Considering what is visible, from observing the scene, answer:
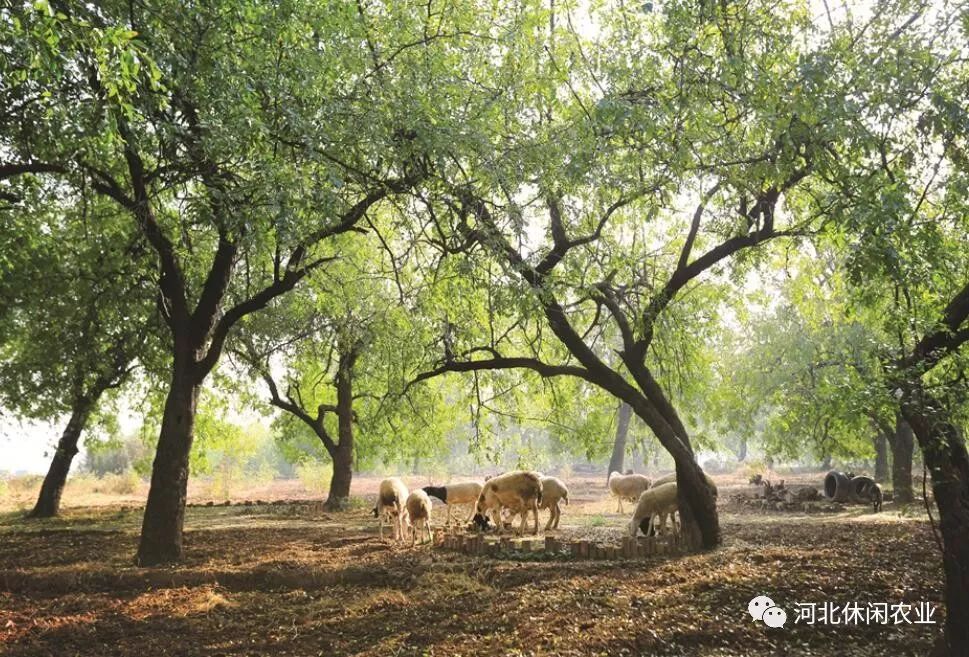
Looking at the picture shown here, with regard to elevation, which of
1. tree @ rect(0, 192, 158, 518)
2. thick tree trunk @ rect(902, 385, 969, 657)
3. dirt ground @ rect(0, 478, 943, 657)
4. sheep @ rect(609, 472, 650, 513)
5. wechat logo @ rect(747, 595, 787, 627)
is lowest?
dirt ground @ rect(0, 478, 943, 657)

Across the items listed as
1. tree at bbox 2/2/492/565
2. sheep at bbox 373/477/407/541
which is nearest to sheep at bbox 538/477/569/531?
sheep at bbox 373/477/407/541

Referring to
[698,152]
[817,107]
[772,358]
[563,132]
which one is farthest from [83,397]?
[772,358]

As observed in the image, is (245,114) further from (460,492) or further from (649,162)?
(460,492)

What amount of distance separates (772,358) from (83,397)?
27.8 meters

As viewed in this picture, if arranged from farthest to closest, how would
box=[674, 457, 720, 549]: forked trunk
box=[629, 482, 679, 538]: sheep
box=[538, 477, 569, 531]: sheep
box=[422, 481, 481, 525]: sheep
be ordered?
box=[422, 481, 481, 525]: sheep < box=[538, 477, 569, 531]: sheep < box=[629, 482, 679, 538]: sheep < box=[674, 457, 720, 549]: forked trunk

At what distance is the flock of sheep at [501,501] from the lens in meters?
15.3

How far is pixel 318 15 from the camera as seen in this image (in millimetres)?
10336

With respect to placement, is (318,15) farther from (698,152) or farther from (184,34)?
(698,152)

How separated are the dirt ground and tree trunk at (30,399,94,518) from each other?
28.4ft

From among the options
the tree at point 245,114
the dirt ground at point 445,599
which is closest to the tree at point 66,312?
the tree at point 245,114

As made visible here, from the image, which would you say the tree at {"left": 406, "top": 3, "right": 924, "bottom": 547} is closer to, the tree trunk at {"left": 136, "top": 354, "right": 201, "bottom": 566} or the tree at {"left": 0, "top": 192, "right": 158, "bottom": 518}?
the tree trunk at {"left": 136, "top": 354, "right": 201, "bottom": 566}

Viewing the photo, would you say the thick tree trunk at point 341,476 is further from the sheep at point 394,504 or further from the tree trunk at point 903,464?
the tree trunk at point 903,464

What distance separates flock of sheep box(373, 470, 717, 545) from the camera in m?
15.3

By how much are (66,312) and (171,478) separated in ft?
28.9
